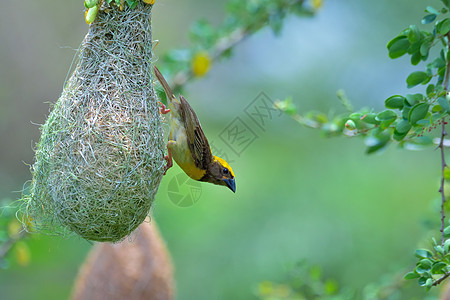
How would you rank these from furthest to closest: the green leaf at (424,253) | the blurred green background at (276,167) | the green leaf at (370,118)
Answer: the blurred green background at (276,167), the green leaf at (370,118), the green leaf at (424,253)

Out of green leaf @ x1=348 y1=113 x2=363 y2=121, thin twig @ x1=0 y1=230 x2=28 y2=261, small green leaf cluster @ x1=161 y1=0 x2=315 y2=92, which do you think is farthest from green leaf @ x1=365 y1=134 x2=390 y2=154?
thin twig @ x1=0 y1=230 x2=28 y2=261

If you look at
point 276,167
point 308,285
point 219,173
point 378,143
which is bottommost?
point 276,167

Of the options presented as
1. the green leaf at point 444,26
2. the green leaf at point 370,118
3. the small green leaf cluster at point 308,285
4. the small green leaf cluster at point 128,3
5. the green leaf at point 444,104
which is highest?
the green leaf at point 444,26

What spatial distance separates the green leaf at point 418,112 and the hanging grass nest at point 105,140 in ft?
2.98

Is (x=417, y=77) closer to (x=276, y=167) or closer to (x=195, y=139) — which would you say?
(x=195, y=139)

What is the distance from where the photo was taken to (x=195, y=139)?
8.00ft

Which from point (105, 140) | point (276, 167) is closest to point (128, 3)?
point (105, 140)

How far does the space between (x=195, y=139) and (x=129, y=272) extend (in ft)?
3.16

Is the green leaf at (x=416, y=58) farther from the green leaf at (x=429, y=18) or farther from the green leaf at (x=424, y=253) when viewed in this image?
the green leaf at (x=424, y=253)

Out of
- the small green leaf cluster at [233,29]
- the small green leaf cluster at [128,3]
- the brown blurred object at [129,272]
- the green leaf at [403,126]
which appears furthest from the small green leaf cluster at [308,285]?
the small green leaf cluster at [128,3]

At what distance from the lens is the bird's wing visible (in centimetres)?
240

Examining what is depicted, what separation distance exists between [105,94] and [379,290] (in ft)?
6.32

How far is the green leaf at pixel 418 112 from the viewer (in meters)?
1.51

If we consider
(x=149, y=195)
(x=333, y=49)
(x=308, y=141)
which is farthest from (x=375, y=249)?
(x=149, y=195)
